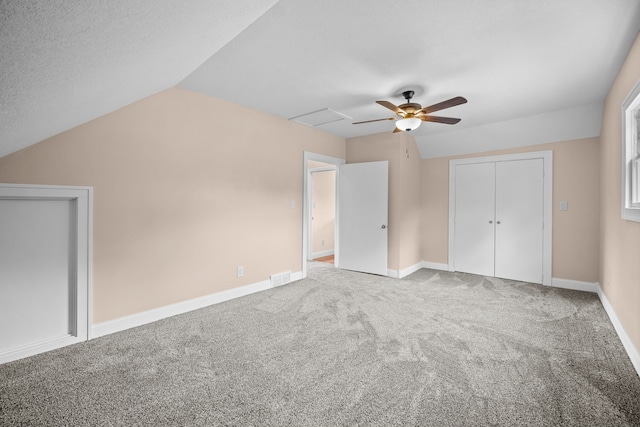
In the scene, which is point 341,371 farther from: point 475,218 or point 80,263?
point 475,218

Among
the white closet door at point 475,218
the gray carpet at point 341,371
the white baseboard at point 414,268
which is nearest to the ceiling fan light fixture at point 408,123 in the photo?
the gray carpet at point 341,371

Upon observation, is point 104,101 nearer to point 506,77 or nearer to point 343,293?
point 343,293

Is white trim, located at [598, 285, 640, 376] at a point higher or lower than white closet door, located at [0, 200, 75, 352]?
lower

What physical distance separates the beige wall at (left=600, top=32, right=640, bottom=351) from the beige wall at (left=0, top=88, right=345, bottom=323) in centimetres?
358

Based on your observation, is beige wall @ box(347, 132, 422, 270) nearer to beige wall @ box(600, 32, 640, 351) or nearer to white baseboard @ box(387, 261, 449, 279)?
white baseboard @ box(387, 261, 449, 279)

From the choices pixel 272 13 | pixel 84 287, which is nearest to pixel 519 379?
pixel 272 13

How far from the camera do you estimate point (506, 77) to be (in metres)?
2.85

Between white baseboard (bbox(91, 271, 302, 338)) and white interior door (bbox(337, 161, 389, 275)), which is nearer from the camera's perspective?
white baseboard (bbox(91, 271, 302, 338))

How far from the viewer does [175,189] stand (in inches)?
124

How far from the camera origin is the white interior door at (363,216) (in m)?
4.92

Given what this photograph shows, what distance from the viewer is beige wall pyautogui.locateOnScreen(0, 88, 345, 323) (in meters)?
2.64

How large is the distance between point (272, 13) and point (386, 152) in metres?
3.35

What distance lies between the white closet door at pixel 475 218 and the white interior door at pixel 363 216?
1346 millimetres

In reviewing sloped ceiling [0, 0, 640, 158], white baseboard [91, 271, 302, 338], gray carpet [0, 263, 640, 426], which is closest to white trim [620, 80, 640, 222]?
sloped ceiling [0, 0, 640, 158]
